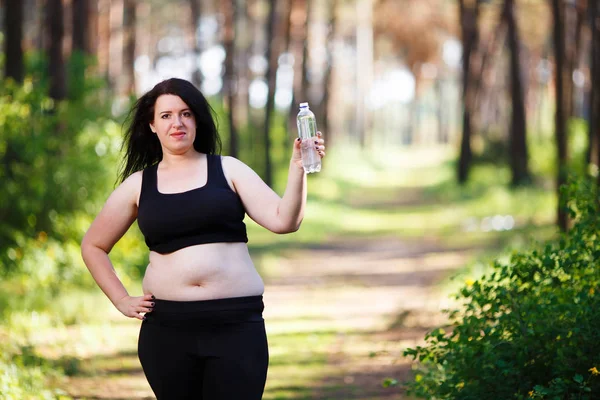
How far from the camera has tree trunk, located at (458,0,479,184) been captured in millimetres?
34656

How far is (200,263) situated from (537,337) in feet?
7.63

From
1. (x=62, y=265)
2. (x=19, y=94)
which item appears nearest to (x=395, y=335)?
(x=62, y=265)

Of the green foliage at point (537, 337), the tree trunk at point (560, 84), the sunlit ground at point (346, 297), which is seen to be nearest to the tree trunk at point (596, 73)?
the tree trunk at point (560, 84)

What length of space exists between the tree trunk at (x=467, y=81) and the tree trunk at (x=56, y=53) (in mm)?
19503

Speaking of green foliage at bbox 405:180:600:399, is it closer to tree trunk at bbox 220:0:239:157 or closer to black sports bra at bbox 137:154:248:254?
black sports bra at bbox 137:154:248:254

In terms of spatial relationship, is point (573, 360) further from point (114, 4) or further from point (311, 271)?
point (114, 4)

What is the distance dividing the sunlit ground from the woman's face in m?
3.09

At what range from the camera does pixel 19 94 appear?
13148mm

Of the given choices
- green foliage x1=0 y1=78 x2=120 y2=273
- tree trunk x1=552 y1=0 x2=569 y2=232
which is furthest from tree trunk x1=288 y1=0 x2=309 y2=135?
green foliage x1=0 y1=78 x2=120 y2=273

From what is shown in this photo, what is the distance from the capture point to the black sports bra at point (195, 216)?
4.57 meters

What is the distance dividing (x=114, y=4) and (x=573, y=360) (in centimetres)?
3665

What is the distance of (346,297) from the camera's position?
15.2 m

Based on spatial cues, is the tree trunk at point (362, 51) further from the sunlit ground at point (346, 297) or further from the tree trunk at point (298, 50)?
the sunlit ground at point (346, 297)

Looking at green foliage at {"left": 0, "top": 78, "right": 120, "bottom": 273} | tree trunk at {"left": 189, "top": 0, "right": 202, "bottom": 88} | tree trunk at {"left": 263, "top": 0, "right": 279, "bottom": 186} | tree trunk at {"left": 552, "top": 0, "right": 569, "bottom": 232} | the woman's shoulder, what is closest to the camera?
the woman's shoulder
